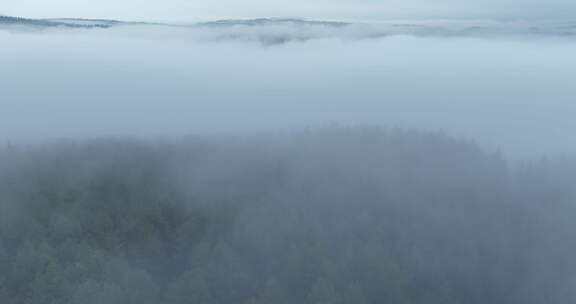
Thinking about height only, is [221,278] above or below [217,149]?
below

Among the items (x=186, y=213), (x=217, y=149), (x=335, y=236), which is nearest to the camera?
(x=335, y=236)

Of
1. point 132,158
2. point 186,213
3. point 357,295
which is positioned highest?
point 132,158

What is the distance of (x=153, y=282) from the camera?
5434 centimetres

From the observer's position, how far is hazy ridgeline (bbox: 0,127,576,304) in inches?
2105

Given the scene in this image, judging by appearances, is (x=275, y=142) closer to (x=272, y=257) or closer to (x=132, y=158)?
(x=132, y=158)

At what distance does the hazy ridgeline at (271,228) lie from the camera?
5347cm

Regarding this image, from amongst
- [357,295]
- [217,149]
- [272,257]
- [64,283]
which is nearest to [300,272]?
[272,257]

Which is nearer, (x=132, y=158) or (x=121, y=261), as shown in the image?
(x=121, y=261)

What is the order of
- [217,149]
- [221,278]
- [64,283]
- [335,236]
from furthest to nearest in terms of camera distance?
[217,149]
[335,236]
[221,278]
[64,283]

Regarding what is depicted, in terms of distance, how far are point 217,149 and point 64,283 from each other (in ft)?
180

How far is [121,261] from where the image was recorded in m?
56.2

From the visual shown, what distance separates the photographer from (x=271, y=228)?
216 ft

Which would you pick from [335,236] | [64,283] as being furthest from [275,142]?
[64,283]

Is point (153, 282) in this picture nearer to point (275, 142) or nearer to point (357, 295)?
point (357, 295)
